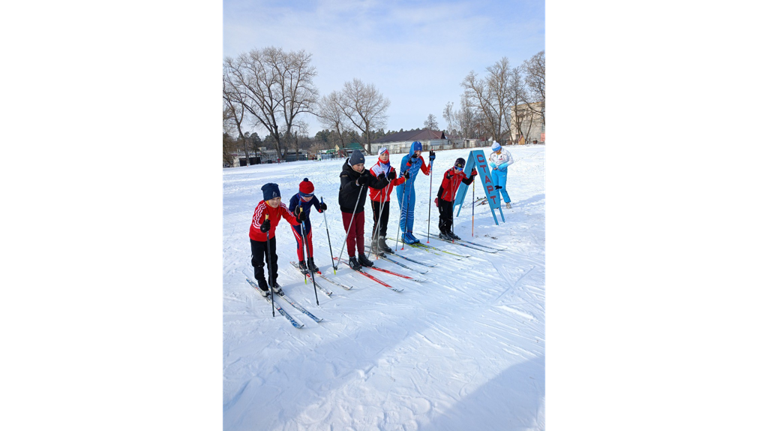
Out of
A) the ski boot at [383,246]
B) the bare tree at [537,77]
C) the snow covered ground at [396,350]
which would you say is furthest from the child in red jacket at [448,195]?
the bare tree at [537,77]

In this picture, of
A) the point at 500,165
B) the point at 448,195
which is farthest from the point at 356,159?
the point at 500,165

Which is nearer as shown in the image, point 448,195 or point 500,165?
point 448,195

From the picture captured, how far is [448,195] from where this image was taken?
22.4 ft

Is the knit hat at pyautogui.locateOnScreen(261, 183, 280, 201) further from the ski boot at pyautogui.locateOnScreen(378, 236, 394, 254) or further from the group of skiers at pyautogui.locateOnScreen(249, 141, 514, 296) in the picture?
the ski boot at pyautogui.locateOnScreen(378, 236, 394, 254)

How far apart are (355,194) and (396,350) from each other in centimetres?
265

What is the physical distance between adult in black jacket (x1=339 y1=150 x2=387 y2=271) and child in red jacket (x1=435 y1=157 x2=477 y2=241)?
2019 millimetres

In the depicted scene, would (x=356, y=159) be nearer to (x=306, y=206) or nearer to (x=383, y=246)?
(x=306, y=206)

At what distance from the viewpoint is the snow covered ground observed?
2.34 m
